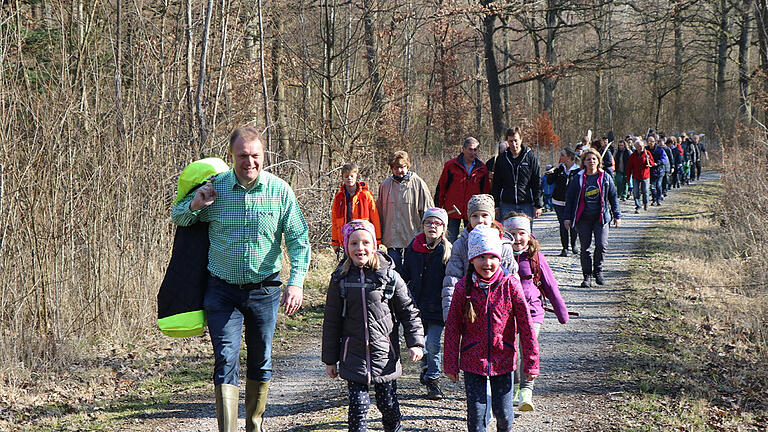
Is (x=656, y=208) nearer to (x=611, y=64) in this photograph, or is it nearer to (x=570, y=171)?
(x=611, y=64)

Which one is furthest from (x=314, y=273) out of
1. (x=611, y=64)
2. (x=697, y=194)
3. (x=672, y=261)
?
(x=697, y=194)

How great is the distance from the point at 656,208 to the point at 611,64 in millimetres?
5412

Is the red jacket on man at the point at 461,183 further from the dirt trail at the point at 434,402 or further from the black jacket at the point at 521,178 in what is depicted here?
the dirt trail at the point at 434,402

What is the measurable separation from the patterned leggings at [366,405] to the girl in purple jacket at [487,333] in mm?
442

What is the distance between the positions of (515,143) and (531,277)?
441cm

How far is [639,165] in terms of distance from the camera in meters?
18.1

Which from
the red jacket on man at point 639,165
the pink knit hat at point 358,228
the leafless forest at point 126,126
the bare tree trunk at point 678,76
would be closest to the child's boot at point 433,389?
the pink knit hat at point 358,228

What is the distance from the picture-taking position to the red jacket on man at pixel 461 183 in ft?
30.4

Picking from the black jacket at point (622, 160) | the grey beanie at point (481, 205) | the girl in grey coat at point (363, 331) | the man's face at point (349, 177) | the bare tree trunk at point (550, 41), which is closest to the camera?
the girl in grey coat at point (363, 331)

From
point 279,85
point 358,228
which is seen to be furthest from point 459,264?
point 279,85

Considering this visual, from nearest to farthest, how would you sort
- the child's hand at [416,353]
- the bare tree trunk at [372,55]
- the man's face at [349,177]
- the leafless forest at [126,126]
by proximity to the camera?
the child's hand at [416,353]
the leafless forest at [126,126]
the man's face at [349,177]
the bare tree trunk at [372,55]

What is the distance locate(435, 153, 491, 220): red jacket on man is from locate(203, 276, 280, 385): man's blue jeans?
496 cm

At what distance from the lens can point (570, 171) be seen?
40.6 feet

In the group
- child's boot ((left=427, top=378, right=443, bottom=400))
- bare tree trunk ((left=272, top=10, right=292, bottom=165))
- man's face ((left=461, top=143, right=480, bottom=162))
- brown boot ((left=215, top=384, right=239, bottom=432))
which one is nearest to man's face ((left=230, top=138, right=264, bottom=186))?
brown boot ((left=215, top=384, right=239, bottom=432))
